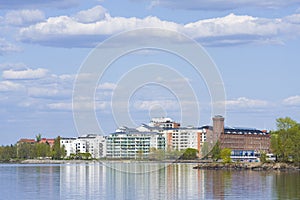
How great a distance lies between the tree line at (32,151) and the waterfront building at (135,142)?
12010 millimetres

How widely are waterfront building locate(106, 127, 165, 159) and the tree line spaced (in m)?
12.0

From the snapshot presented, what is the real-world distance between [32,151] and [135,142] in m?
26.1

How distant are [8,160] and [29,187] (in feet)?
380

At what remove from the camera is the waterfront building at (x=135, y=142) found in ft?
461

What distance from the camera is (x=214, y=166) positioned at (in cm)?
9275

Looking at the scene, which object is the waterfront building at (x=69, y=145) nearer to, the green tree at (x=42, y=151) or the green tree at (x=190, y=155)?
the green tree at (x=42, y=151)

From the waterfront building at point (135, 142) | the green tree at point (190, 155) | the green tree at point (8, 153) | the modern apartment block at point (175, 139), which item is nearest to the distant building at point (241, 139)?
the modern apartment block at point (175, 139)

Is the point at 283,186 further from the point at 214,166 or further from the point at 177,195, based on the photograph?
the point at 214,166

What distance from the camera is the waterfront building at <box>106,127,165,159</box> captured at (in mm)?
140488

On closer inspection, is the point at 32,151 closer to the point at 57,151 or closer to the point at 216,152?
the point at 57,151

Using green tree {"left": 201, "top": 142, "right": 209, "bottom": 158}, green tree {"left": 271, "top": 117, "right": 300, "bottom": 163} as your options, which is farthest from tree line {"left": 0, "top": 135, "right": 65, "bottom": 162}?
green tree {"left": 271, "top": 117, "right": 300, "bottom": 163}

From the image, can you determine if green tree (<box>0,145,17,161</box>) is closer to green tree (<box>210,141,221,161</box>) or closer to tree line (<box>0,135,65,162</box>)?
tree line (<box>0,135,65,162</box>)

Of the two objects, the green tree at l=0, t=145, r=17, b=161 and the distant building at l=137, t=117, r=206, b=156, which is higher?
the distant building at l=137, t=117, r=206, b=156

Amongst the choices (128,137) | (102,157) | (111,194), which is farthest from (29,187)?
(102,157)
